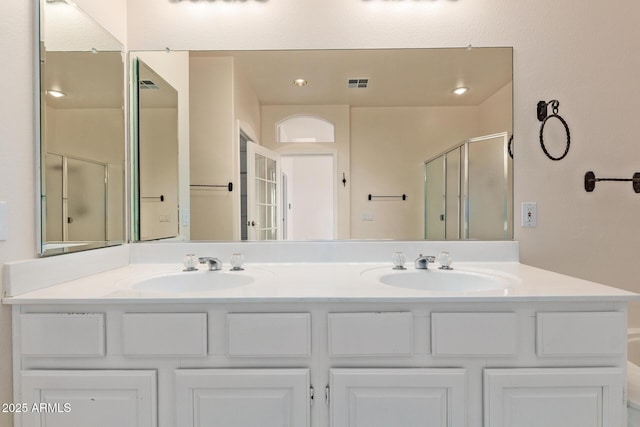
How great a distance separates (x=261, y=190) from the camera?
1686 mm

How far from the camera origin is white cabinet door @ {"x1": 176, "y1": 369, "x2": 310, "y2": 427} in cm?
100

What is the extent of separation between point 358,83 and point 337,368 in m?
1.31

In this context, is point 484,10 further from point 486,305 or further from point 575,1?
point 486,305

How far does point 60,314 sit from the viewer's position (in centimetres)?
100

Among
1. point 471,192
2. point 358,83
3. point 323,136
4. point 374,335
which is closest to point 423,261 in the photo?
point 471,192

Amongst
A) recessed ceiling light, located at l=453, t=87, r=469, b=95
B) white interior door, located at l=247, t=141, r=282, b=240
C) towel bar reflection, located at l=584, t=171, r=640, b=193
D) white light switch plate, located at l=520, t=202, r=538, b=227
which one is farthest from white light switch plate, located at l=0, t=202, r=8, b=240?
towel bar reflection, located at l=584, t=171, r=640, b=193

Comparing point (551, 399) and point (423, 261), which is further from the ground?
point (423, 261)

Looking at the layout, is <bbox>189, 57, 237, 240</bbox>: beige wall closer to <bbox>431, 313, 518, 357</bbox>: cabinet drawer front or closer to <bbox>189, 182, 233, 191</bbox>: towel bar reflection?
<bbox>189, 182, 233, 191</bbox>: towel bar reflection

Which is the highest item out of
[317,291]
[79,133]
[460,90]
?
[460,90]

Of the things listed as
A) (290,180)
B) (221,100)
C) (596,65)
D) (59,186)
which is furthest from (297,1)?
(596,65)

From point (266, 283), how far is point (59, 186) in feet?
2.75

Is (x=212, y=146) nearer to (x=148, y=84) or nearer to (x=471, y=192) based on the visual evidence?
(x=148, y=84)

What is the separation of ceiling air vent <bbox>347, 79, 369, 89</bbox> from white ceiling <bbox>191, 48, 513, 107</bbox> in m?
0.02

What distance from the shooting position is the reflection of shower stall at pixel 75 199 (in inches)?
46.8
